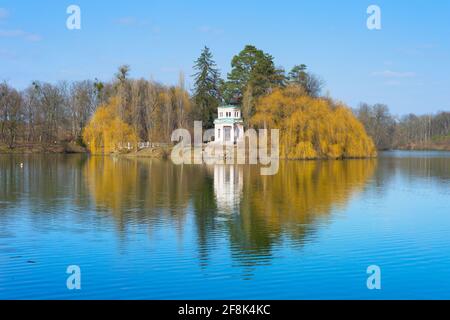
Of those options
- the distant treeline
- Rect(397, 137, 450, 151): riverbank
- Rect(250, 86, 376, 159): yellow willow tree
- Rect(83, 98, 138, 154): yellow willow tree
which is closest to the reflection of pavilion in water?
Rect(250, 86, 376, 159): yellow willow tree

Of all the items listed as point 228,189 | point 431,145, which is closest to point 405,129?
point 431,145

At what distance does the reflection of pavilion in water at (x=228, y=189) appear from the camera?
23141mm

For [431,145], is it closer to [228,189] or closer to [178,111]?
[178,111]

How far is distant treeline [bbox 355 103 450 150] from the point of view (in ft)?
361

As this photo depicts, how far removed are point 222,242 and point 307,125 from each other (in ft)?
141

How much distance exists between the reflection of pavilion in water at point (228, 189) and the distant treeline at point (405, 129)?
71073 mm

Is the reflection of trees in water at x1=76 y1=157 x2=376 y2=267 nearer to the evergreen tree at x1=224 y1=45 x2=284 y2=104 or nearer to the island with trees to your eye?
the island with trees

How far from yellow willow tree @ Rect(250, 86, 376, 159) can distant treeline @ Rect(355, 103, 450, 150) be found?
145 feet

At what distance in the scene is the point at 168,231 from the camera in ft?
55.6

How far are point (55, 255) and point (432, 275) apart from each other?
9.02 m

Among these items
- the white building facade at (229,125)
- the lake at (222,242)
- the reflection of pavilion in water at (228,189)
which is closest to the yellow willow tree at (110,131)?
the white building facade at (229,125)

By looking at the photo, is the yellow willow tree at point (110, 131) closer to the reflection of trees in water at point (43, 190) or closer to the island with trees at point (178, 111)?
the island with trees at point (178, 111)

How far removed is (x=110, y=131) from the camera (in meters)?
64.4
